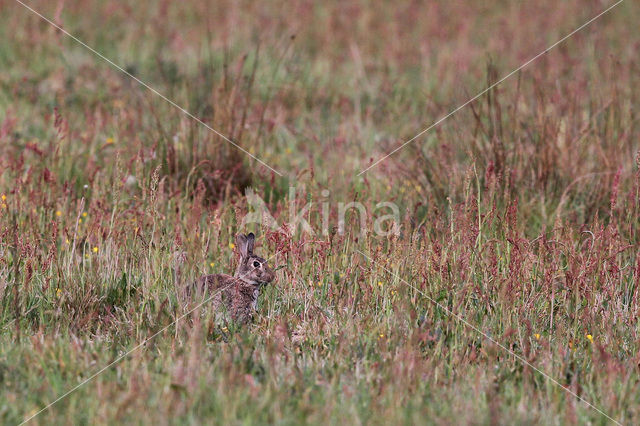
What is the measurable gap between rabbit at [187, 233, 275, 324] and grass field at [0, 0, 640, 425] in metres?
0.09

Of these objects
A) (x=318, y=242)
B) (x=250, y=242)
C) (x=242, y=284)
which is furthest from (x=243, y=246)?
(x=318, y=242)

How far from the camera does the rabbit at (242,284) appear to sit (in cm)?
437

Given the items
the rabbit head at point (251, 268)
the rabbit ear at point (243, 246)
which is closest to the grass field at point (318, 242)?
the rabbit head at point (251, 268)

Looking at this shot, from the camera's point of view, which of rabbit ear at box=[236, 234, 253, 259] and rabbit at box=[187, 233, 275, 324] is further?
rabbit ear at box=[236, 234, 253, 259]

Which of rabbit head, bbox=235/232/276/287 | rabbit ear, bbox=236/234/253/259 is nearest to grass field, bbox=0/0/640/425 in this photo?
rabbit head, bbox=235/232/276/287

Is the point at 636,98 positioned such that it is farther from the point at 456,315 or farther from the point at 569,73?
the point at 456,315

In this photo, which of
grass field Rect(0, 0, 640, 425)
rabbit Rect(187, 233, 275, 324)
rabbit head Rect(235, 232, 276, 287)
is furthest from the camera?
rabbit head Rect(235, 232, 276, 287)

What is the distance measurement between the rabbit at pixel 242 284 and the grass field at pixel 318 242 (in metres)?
0.09

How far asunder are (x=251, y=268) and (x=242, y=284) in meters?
0.10

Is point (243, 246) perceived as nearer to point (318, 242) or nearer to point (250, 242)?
point (250, 242)

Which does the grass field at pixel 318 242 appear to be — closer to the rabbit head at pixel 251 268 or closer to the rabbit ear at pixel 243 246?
the rabbit head at pixel 251 268

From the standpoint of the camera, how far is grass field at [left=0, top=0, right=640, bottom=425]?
348 centimetres

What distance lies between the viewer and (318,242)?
471 cm

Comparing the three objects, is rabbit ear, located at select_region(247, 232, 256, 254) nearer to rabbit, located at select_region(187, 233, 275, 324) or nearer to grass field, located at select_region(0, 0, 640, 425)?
rabbit, located at select_region(187, 233, 275, 324)
